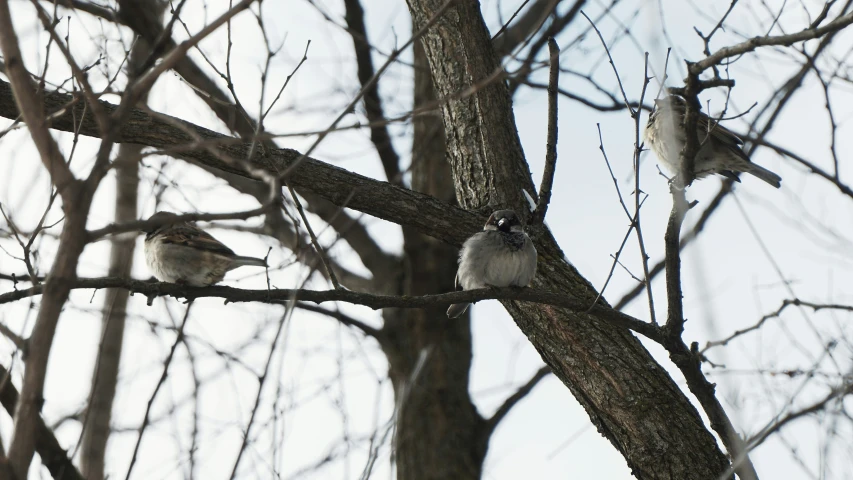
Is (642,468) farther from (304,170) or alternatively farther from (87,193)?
(87,193)

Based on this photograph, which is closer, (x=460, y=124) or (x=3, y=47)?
(x=3, y=47)

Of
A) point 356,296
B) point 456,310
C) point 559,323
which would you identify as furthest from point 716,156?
point 356,296

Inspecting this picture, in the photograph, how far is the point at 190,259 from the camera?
5.96m

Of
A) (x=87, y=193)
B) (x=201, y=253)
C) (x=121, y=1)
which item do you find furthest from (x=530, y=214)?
(x=121, y=1)

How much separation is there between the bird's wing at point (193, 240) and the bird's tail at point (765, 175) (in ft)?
12.3

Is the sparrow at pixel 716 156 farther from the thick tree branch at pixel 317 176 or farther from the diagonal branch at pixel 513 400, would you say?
the diagonal branch at pixel 513 400

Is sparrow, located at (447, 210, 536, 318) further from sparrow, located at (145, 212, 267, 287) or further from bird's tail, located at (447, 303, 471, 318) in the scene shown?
sparrow, located at (145, 212, 267, 287)

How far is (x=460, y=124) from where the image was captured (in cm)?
546

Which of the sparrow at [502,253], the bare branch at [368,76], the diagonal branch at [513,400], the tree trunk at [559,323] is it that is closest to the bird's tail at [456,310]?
the sparrow at [502,253]

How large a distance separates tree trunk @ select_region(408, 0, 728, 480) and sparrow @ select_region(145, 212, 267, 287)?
1794 mm

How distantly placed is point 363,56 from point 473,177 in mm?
3496

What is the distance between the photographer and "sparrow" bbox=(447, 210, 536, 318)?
5023 mm

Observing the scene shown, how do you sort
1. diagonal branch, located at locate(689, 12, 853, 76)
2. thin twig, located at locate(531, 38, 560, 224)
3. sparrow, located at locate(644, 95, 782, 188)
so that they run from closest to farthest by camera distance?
diagonal branch, located at locate(689, 12, 853, 76) → thin twig, located at locate(531, 38, 560, 224) → sparrow, located at locate(644, 95, 782, 188)

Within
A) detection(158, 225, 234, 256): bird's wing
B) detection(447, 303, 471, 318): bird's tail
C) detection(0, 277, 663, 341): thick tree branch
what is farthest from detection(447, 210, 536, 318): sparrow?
detection(158, 225, 234, 256): bird's wing
